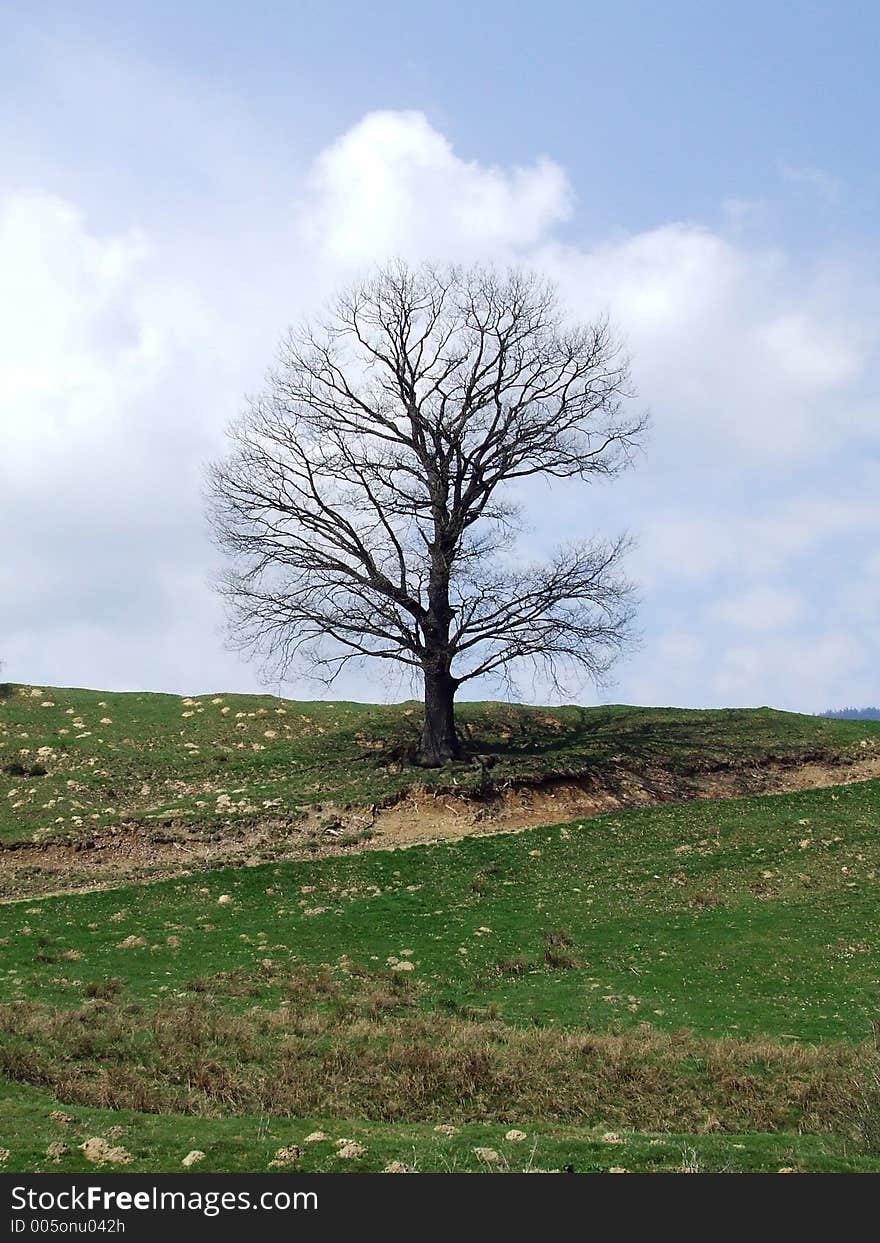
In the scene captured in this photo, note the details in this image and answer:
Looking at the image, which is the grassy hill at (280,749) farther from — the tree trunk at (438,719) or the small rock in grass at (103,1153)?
the small rock in grass at (103,1153)

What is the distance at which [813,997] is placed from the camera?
20953mm

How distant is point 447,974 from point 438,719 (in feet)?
57.0

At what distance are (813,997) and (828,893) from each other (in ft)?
25.5

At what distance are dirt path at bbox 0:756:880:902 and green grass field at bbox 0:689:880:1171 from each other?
98 cm


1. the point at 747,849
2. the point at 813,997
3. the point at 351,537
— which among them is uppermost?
the point at 351,537

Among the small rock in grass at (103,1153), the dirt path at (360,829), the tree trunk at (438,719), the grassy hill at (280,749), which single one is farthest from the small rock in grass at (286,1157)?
the tree trunk at (438,719)

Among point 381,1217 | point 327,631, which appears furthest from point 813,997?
point 327,631

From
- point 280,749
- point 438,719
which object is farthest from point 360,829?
point 280,749

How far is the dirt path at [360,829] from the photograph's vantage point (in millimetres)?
30656

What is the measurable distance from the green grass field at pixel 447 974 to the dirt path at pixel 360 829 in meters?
0.98

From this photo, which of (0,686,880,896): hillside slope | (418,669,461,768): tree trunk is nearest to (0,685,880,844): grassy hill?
(0,686,880,896): hillside slope

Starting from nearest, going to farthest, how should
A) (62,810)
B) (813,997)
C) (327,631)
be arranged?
(813,997)
(62,810)
(327,631)

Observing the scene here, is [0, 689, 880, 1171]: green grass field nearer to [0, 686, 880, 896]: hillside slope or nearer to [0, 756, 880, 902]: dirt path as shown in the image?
[0, 686, 880, 896]: hillside slope

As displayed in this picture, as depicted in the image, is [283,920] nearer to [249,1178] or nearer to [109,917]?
[109,917]
